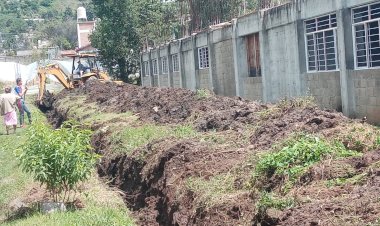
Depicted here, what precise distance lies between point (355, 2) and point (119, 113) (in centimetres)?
948

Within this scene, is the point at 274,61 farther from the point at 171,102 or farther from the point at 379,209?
the point at 379,209

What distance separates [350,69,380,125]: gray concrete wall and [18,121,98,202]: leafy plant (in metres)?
9.16

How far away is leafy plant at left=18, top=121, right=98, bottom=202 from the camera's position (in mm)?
9531

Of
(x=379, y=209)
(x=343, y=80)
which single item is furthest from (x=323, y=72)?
(x=379, y=209)

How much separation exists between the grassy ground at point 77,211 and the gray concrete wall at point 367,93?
8020 millimetres

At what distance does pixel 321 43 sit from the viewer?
18922 millimetres

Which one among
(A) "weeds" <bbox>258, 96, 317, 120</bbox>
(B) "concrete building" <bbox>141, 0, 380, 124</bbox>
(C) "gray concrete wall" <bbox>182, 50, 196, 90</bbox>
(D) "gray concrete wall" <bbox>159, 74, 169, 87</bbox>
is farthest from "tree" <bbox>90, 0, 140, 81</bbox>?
(A) "weeds" <bbox>258, 96, 317, 120</bbox>

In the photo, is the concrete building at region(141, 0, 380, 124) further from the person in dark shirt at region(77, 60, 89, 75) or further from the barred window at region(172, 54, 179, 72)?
the person in dark shirt at region(77, 60, 89, 75)

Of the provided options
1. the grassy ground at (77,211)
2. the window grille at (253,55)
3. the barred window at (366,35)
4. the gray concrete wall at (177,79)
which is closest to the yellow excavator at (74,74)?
the gray concrete wall at (177,79)

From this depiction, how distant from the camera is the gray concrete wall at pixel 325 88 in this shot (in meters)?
18.0

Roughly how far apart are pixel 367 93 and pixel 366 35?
1.65 m

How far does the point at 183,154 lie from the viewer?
10.9m

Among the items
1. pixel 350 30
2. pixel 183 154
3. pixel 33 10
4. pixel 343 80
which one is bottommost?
pixel 183 154

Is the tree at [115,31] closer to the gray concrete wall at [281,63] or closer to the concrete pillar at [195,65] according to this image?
the concrete pillar at [195,65]
